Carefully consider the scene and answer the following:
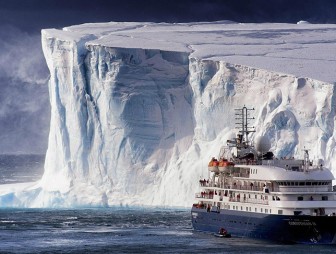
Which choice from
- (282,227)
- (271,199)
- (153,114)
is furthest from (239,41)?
(282,227)

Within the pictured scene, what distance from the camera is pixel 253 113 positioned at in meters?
68.5

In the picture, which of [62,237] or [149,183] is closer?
[62,237]

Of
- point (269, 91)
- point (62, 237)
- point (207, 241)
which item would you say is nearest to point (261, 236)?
point (207, 241)

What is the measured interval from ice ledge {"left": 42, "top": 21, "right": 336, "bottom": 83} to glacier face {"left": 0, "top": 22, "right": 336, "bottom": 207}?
181mm

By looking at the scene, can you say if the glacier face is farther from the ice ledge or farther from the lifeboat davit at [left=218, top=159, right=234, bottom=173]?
the lifeboat davit at [left=218, top=159, right=234, bottom=173]

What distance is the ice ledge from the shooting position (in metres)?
69.0

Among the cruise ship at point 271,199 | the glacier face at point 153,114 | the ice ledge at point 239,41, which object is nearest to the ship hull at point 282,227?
the cruise ship at point 271,199

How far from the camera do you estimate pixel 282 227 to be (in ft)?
179

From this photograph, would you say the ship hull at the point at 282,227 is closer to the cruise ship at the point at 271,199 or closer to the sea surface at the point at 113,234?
the cruise ship at the point at 271,199

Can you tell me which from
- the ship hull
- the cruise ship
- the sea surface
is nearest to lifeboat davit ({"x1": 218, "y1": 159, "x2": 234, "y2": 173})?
the cruise ship

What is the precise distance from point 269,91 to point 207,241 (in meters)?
13.1

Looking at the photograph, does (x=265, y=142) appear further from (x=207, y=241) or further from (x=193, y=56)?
(x=193, y=56)

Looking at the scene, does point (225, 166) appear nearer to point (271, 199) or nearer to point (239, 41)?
point (271, 199)

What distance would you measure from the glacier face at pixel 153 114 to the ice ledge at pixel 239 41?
0.59 feet
